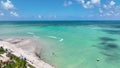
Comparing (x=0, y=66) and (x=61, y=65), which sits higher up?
(x=0, y=66)

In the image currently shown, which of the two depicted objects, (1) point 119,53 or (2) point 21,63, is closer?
(2) point 21,63

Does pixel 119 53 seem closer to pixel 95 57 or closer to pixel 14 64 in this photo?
pixel 95 57

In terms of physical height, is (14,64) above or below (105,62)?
above

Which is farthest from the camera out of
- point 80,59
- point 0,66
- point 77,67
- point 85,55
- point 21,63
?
point 85,55

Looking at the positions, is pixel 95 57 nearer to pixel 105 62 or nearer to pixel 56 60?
pixel 105 62

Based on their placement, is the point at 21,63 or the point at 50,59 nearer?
the point at 21,63

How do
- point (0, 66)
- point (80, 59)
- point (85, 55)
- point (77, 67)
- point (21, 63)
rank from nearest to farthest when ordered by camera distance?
point (0, 66) < point (21, 63) < point (77, 67) < point (80, 59) < point (85, 55)

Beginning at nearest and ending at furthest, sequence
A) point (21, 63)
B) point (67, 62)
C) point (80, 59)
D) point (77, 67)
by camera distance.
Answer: point (21, 63) < point (77, 67) < point (67, 62) < point (80, 59)

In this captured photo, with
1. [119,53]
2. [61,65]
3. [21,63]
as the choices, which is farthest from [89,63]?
[21,63]

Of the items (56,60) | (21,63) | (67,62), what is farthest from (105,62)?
(21,63)
